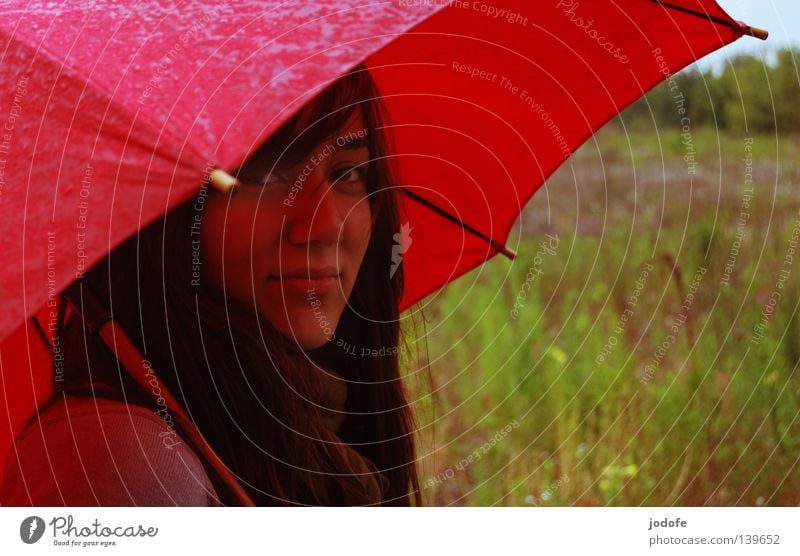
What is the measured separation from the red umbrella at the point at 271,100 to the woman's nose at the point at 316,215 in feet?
0.41

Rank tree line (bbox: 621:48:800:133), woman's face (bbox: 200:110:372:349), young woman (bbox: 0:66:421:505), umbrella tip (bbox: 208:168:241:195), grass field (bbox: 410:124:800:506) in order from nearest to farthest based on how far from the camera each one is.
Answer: umbrella tip (bbox: 208:168:241:195)
young woman (bbox: 0:66:421:505)
woman's face (bbox: 200:110:372:349)
grass field (bbox: 410:124:800:506)
tree line (bbox: 621:48:800:133)

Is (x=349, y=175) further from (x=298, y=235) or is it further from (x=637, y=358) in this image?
(x=637, y=358)

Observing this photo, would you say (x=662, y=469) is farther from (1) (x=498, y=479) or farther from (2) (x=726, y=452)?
(1) (x=498, y=479)

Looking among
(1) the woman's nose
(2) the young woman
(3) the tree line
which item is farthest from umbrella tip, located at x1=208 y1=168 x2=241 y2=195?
(3) the tree line

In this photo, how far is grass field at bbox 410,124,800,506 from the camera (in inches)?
49.3

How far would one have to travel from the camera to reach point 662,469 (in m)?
1.27

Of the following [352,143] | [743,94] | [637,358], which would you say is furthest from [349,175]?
[743,94]

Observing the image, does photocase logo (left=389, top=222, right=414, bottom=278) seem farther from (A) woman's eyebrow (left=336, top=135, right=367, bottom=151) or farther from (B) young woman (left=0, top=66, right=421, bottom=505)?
(A) woman's eyebrow (left=336, top=135, right=367, bottom=151)

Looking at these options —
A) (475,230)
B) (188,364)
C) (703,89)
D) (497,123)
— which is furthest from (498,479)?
(703,89)

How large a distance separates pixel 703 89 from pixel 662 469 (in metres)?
0.93

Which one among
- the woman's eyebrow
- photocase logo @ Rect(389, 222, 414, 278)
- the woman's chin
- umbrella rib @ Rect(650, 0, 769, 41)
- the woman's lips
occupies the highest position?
umbrella rib @ Rect(650, 0, 769, 41)

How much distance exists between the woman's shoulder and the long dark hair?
25 mm

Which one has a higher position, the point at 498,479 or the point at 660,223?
the point at 660,223
